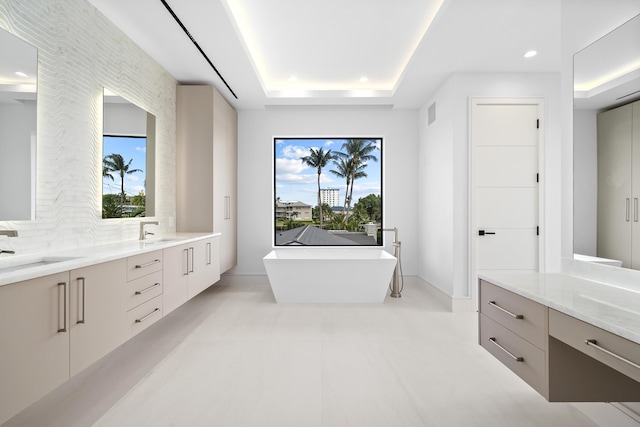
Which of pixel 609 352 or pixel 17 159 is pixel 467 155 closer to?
pixel 609 352

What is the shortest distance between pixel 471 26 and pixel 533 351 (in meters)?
2.73

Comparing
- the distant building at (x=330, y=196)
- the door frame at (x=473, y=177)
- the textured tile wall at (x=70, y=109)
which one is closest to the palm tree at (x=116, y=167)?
the textured tile wall at (x=70, y=109)

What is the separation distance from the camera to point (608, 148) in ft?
A: 5.39

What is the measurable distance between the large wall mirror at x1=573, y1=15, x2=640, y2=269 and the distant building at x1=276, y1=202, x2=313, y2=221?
4.31 meters

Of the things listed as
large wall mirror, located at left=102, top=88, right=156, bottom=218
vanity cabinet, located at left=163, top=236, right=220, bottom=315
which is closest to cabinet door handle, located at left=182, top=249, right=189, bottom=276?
vanity cabinet, located at left=163, top=236, right=220, bottom=315

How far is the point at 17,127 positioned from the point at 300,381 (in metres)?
2.40

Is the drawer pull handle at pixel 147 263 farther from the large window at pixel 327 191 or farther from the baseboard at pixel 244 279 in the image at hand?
the large window at pixel 327 191

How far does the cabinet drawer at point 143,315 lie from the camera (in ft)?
7.53

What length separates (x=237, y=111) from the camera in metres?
5.42

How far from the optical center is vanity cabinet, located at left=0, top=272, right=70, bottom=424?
1336 mm

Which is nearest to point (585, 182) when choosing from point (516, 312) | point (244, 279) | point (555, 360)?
point (516, 312)

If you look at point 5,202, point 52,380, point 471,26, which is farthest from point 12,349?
point 471,26

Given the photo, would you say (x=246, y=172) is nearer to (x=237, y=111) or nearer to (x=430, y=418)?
(x=237, y=111)

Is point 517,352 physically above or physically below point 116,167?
below
